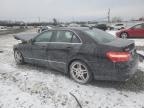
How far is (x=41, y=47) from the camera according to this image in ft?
20.0

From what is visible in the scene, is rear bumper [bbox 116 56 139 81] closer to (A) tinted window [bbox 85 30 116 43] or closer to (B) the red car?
(A) tinted window [bbox 85 30 116 43]

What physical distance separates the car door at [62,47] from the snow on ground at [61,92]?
0.47 m

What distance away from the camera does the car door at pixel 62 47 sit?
5172 mm

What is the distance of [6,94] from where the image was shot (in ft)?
15.2

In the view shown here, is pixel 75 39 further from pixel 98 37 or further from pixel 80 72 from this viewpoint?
pixel 80 72

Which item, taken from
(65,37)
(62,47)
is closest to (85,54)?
(62,47)

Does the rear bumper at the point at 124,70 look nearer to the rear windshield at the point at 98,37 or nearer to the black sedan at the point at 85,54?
the black sedan at the point at 85,54

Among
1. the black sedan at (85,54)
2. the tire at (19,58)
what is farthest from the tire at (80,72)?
the tire at (19,58)

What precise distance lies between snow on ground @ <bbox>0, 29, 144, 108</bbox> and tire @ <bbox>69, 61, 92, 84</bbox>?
0.15 metres

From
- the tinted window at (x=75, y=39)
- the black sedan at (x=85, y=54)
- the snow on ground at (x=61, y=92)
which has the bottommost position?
the snow on ground at (x=61, y=92)

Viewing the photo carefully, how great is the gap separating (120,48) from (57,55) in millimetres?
1936

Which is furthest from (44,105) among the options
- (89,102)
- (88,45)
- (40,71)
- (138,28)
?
(138,28)

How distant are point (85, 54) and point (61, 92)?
1.14 m

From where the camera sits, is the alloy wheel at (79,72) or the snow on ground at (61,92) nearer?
the snow on ground at (61,92)
